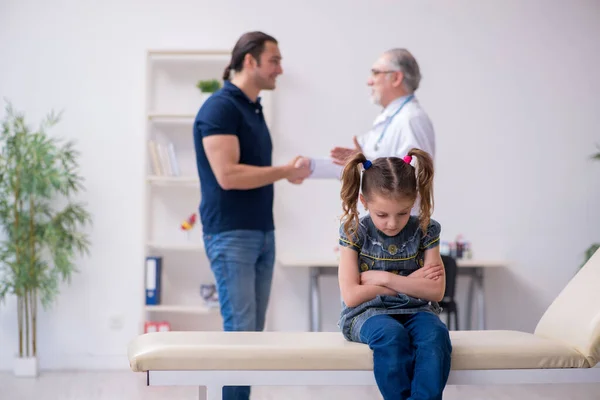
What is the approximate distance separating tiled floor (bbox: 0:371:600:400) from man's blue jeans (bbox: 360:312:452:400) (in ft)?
6.08

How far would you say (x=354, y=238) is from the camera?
2.09m

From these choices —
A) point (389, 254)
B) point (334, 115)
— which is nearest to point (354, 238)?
point (389, 254)

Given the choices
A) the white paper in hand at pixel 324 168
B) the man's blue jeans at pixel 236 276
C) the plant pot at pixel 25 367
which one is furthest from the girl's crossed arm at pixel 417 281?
the plant pot at pixel 25 367

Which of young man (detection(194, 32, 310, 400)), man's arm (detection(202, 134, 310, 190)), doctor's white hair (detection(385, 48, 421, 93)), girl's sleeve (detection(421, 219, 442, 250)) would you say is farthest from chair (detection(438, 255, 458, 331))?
girl's sleeve (detection(421, 219, 442, 250))

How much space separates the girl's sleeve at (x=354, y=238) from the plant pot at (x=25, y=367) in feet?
9.54

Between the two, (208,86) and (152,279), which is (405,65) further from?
(152,279)

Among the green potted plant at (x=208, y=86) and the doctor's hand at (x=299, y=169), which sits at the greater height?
the green potted plant at (x=208, y=86)

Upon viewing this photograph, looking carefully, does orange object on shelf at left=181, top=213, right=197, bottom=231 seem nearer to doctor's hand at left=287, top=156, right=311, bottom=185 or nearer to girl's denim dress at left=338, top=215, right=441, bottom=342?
doctor's hand at left=287, top=156, right=311, bottom=185

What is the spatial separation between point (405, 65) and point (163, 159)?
200 cm

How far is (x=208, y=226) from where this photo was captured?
2.50 metres

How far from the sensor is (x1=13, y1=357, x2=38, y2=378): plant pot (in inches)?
172

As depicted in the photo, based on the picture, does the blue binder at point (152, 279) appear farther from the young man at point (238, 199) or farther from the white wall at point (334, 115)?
the young man at point (238, 199)

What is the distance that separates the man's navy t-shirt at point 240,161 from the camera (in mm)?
2463

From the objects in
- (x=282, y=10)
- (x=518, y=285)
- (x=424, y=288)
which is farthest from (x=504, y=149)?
(x=424, y=288)
